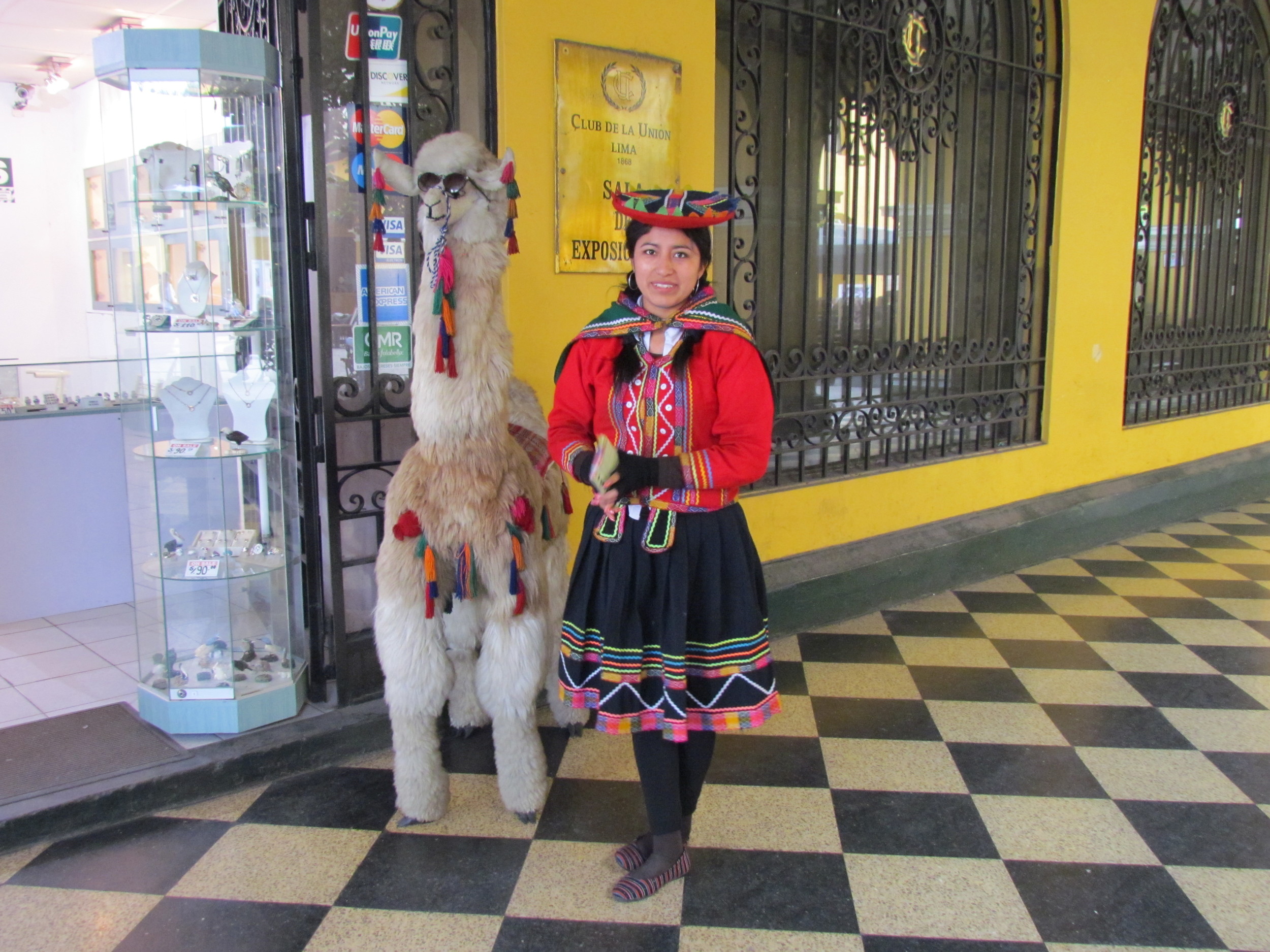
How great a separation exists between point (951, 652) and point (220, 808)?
2618mm

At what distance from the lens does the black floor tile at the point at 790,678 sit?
3.45 meters

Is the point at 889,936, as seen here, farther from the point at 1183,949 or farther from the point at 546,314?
the point at 546,314

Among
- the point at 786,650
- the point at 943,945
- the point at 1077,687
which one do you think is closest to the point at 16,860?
the point at 943,945

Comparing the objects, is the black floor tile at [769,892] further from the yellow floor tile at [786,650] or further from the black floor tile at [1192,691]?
the black floor tile at [1192,691]

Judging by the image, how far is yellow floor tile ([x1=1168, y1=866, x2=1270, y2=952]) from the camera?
6.99 ft

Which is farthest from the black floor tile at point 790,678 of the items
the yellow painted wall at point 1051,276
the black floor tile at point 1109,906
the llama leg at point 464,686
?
the black floor tile at point 1109,906

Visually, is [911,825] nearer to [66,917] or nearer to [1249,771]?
[1249,771]

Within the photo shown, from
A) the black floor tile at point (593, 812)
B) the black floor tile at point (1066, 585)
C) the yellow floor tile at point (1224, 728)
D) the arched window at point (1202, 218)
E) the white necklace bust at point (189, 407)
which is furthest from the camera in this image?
the arched window at point (1202, 218)

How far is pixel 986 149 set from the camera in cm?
492

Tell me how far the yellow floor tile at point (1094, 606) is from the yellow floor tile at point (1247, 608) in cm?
42

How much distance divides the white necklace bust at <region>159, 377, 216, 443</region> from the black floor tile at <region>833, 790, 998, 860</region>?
202 cm

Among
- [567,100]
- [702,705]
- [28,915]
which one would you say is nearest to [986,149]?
[567,100]

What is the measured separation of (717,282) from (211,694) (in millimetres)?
2344

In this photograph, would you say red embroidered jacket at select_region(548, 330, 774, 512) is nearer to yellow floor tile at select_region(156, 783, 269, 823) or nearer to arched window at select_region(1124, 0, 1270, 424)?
yellow floor tile at select_region(156, 783, 269, 823)
